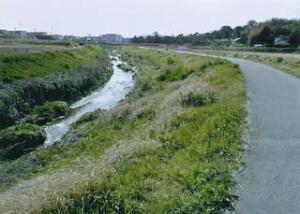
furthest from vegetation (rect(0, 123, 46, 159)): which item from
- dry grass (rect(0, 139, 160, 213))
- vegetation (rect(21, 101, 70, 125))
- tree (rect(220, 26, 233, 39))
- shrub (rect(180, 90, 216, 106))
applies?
tree (rect(220, 26, 233, 39))

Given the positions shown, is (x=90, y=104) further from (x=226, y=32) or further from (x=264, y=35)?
(x=226, y=32)

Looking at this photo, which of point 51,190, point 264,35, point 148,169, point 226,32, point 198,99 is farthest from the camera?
point 226,32

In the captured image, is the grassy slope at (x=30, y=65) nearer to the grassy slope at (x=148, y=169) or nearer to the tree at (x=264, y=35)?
the grassy slope at (x=148, y=169)

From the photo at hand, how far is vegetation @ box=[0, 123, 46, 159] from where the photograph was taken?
51.3ft

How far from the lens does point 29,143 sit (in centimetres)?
1664

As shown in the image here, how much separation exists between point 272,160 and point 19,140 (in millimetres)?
10684

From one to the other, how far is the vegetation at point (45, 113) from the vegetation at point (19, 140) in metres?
4.06

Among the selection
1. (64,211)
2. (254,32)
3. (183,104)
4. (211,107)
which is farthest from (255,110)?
(254,32)

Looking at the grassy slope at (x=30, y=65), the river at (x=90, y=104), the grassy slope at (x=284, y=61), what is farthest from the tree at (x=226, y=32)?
the grassy slope at (x=30, y=65)

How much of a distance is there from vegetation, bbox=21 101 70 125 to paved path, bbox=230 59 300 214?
11103mm

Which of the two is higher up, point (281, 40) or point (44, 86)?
point (281, 40)

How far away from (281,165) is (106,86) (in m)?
33.0

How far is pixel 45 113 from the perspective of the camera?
77.7 ft

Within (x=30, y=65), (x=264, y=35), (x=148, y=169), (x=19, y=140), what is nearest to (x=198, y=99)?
(x=19, y=140)
